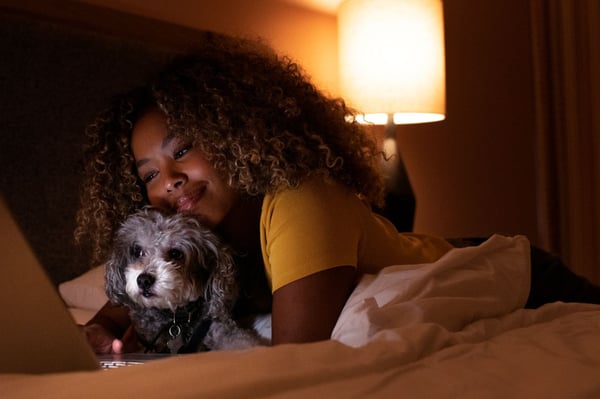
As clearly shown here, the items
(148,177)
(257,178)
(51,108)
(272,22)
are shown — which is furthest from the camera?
(272,22)

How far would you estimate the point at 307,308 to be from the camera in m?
1.09

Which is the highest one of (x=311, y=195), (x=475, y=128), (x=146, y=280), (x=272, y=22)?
(x=272, y=22)

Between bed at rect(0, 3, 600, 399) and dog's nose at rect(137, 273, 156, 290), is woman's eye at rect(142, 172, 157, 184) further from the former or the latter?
bed at rect(0, 3, 600, 399)

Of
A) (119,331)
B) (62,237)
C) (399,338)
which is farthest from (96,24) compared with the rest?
(399,338)

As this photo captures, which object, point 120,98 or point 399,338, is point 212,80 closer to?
point 120,98

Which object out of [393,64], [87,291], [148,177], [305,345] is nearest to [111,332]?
[148,177]

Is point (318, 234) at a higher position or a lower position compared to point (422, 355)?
higher

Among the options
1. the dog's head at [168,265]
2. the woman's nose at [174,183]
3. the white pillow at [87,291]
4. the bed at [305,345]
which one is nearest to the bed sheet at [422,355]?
the bed at [305,345]

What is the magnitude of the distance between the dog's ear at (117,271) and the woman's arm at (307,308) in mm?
312

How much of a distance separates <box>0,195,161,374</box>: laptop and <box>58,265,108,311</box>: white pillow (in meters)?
1.05

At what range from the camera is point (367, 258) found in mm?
1248

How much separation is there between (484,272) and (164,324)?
53 centimetres

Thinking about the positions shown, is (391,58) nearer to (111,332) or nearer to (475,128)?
(475,128)

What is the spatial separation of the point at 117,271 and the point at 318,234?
1.27ft
